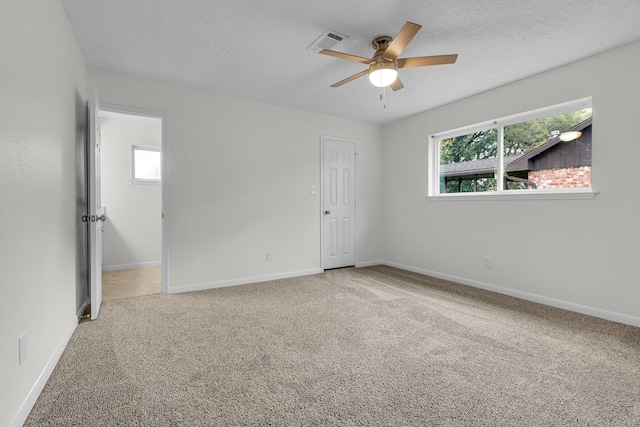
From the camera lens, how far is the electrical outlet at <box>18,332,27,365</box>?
58.3 inches

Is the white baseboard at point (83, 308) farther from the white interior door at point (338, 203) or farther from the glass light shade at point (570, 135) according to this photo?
the glass light shade at point (570, 135)

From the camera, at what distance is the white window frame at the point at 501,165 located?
9.91 ft

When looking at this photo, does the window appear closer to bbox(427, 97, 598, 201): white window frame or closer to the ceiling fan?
the ceiling fan

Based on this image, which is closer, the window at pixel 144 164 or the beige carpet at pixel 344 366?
the beige carpet at pixel 344 366

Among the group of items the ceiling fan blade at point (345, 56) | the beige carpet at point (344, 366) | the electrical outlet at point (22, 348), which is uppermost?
the ceiling fan blade at point (345, 56)

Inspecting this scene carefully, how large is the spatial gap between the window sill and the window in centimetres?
472

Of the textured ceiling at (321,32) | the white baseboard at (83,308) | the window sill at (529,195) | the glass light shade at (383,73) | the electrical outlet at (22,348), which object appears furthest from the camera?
the window sill at (529,195)

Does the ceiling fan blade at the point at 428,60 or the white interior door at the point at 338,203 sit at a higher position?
the ceiling fan blade at the point at 428,60

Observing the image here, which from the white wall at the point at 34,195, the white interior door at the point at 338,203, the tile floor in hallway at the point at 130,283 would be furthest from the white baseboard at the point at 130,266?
the white interior door at the point at 338,203

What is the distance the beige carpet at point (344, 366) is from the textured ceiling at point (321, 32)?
2.40 meters

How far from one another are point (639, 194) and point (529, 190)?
0.91 metres

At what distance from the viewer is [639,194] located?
2590 millimetres

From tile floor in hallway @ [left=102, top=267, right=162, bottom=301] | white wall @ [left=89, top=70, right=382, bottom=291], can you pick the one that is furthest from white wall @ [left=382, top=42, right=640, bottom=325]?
tile floor in hallway @ [left=102, top=267, right=162, bottom=301]

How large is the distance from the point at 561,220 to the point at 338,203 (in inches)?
111
